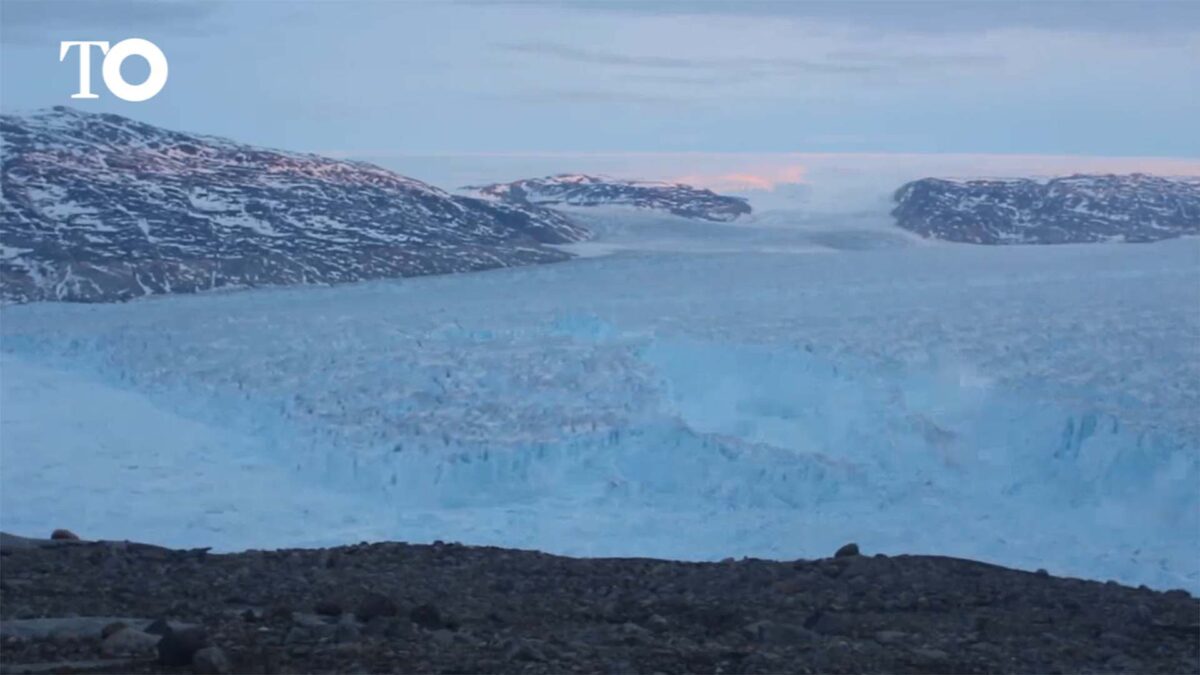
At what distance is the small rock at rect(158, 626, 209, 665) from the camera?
368 centimetres

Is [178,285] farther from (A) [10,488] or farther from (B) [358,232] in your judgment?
(A) [10,488]

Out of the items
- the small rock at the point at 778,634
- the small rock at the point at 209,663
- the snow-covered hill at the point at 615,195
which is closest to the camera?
the small rock at the point at 209,663

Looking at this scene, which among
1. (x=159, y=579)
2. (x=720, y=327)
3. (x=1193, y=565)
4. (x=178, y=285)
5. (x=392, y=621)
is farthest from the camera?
(x=178, y=285)

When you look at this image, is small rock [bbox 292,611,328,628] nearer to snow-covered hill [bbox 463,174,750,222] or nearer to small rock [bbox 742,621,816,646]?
→ small rock [bbox 742,621,816,646]

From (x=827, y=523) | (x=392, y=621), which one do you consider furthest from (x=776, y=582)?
(x=827, y=523)

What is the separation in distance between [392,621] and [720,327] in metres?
8.38

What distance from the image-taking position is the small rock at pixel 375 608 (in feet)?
14.4

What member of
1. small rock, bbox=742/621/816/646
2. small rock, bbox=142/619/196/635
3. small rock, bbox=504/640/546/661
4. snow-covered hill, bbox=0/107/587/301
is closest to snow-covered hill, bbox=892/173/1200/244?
snow-covered hill, bbox=0/107/587/301

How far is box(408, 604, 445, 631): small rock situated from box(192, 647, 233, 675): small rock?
2.72ft

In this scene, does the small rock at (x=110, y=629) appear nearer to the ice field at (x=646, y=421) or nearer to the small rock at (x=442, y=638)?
the small rock at (x=442, y=638)

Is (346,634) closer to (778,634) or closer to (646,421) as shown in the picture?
(778,634)

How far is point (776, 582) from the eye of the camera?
5.42 metres

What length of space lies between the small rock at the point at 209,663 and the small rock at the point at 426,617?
828 mm

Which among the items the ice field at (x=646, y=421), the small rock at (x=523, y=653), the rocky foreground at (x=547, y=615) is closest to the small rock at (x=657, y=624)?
the rocky foreground at (x=547, y=615)
